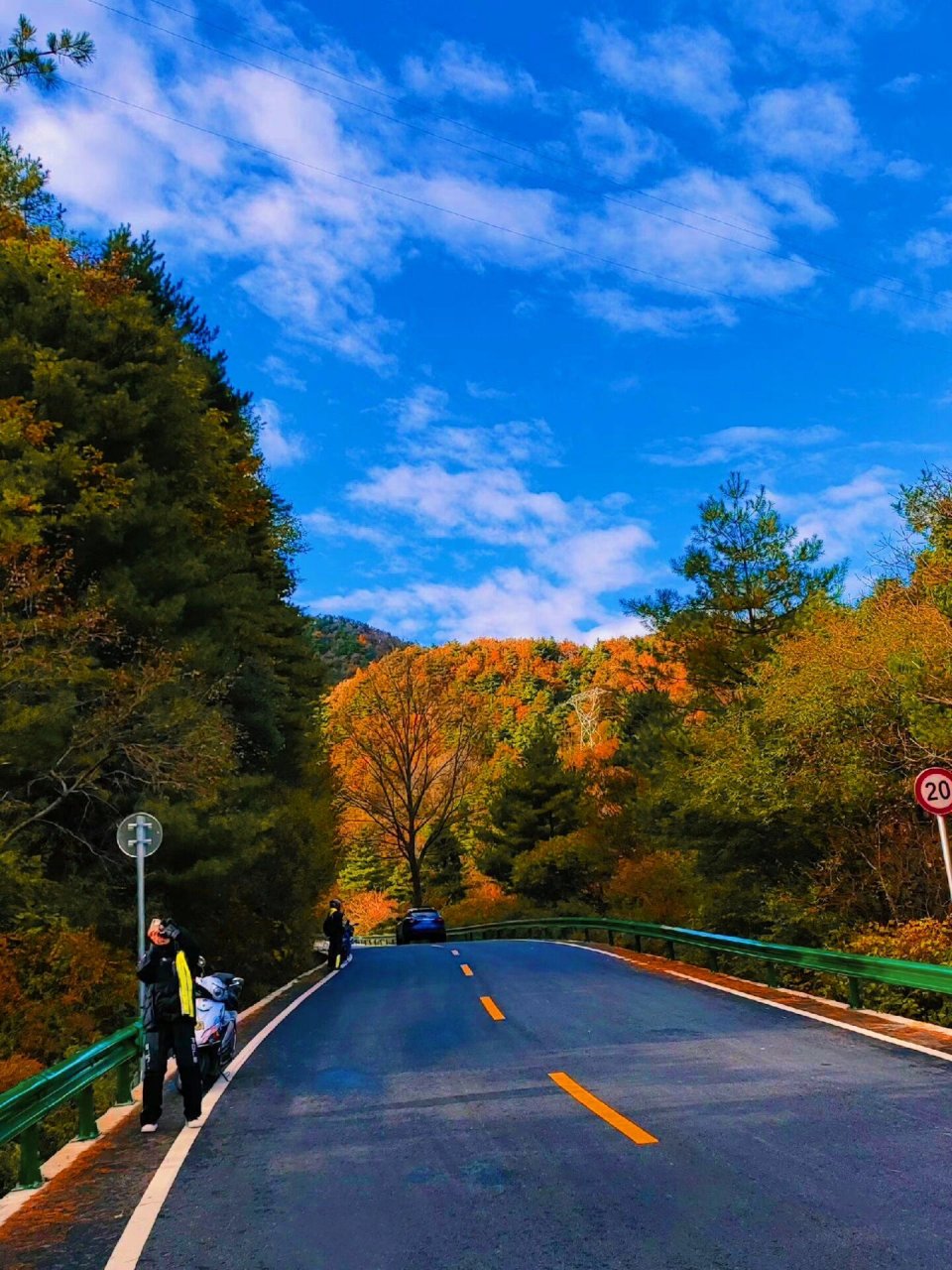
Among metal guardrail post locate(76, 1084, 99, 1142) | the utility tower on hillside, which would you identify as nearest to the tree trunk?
the utility tower on hillside

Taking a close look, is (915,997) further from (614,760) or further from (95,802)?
(614,760)

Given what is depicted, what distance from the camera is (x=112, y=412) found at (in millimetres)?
18266

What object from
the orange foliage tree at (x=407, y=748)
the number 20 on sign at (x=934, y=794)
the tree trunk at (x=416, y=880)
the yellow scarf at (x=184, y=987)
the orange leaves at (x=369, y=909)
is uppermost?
the orange foliage tree at (x=407, y=748)

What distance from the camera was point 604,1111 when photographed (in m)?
7.24

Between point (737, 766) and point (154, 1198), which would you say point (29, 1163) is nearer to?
point (154, 1198)

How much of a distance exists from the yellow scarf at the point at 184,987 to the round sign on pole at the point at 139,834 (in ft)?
11.9

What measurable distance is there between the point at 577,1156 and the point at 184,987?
3.71 m

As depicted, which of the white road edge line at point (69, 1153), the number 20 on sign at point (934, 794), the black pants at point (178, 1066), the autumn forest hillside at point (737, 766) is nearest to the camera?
the white road edge line at point (69, 1153)

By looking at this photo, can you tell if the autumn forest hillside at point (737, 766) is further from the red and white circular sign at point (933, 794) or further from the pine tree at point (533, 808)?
the red and white circular sign at point (933, 794)

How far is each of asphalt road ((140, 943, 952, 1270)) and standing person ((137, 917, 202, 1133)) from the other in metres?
0.46

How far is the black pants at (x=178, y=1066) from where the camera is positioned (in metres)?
7.82

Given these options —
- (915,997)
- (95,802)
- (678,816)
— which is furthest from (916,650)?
(95,802)

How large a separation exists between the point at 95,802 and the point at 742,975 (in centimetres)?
1315

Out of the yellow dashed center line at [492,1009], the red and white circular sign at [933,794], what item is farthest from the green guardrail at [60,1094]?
the red and white circular sign at [933,794]
